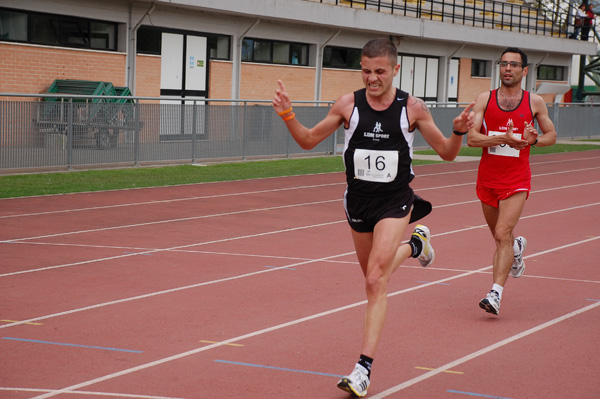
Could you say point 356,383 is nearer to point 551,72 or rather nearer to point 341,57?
point 341,57

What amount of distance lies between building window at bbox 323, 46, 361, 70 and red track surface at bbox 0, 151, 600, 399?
20.9 metres

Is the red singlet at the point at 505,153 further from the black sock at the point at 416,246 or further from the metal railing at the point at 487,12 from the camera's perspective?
the metal railing at the point at 487,12

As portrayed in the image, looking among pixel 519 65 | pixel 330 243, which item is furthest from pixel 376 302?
pixel 330 243

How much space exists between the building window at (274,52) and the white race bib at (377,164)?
82.2ft

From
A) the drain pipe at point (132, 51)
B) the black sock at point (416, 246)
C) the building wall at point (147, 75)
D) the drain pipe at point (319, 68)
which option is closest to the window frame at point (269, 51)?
the drain pipe at point (319, 68)

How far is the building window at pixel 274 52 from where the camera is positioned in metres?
30.8

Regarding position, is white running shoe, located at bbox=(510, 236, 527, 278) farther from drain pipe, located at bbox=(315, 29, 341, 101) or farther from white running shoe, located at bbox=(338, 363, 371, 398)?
drain pipe, located at bbox=(315, 29, 341, 101)

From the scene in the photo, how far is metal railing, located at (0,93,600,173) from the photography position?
17.7 metres

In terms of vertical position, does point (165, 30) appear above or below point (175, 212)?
above

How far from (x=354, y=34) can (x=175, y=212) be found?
2225cm

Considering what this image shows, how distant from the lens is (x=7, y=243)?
1074 cm

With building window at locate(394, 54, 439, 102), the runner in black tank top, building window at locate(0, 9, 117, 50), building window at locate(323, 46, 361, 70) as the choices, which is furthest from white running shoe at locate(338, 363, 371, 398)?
building window at locate(394, 54, 439, 102)

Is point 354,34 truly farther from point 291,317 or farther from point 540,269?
point 291,317

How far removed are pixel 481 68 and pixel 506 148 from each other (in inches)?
1432
